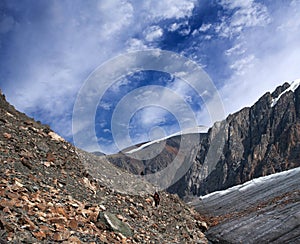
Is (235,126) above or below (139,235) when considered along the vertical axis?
above

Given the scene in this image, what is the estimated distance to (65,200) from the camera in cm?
1111

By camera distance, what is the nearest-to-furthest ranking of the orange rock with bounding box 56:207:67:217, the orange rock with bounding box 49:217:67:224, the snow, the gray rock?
the orange rock with bounding box 49:217:67:224
the orange rock with bounding box 56:207:67:217
the gray rock
the snow

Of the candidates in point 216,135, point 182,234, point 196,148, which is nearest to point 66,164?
point 182,234

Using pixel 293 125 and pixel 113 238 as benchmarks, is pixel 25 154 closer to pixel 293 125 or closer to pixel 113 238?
pixel 113 238

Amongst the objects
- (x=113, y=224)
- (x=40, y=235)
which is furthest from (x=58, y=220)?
(x=113, y=224)

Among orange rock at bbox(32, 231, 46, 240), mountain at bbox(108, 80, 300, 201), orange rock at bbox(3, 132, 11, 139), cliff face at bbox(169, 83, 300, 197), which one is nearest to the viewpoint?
orange rock at bbox(32, 231, 46, 240)

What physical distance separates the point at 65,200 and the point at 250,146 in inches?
5969

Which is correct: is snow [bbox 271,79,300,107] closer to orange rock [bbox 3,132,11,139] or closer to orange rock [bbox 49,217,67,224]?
orange rock [bbox 3,132,11,139]

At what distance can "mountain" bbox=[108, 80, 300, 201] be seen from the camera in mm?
129000

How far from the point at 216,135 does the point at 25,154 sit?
17096 centimetres

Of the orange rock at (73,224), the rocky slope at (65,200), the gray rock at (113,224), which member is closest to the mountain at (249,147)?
the rocky slope at (65,200)

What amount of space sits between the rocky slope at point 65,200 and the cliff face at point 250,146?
11514 cm

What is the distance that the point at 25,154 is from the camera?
43.4 feet

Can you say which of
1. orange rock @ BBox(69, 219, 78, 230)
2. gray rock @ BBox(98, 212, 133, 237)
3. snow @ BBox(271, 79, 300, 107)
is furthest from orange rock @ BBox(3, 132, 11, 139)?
snow @ BBox(271, 79, 300, 107)
